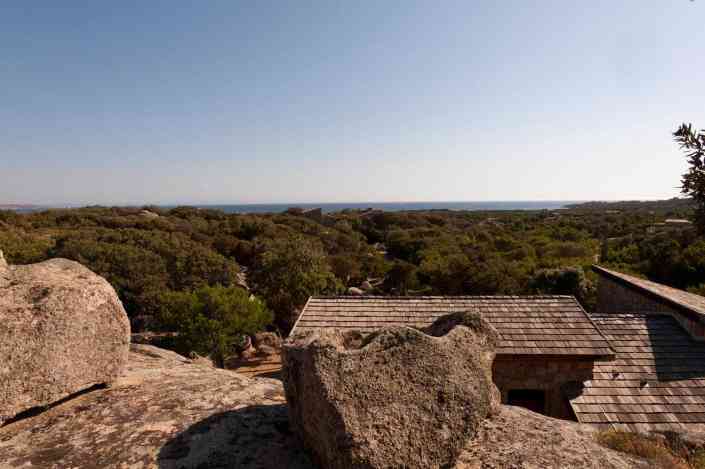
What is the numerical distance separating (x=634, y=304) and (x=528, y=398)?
20.1 feet

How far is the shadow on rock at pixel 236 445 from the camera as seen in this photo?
2.66 metres

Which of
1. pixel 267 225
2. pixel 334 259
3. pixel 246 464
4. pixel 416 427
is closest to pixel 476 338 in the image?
pixel 416 427

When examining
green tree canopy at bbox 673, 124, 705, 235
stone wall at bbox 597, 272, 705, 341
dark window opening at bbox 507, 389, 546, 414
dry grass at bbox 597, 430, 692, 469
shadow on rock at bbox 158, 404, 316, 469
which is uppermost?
green tree canopy at bbox 673, 124, 705, 235

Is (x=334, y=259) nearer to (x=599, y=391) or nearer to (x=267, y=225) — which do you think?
(x=267, y=225)

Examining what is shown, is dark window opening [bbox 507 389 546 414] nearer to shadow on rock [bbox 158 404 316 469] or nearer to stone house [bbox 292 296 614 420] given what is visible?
stone house [bbox 292 296 614 420]

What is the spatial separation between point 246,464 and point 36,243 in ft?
85.8

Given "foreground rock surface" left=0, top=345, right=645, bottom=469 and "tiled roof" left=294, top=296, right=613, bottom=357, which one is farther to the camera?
"tiled roof" left=294, top=296, right=613, bottom=357

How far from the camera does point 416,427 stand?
2.53m

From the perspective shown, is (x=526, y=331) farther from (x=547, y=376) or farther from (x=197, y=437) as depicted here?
(x=197, y=437)

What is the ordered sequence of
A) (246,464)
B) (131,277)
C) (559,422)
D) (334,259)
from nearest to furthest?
(246,464), (559,422), (131,277), (334,259)

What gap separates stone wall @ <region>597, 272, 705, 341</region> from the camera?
9094 mm

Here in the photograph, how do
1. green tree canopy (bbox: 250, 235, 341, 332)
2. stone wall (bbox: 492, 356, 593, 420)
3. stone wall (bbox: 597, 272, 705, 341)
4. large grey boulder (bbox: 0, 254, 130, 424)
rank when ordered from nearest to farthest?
large grey boulder (bbox: 0, 254, 130, 424)
stone wall (bbox: 492, 356, 593, 420)
stone wall (bbox: 597, 272, 705, 341)
green tree canopy (bbox: 250, 235, 341, 332)

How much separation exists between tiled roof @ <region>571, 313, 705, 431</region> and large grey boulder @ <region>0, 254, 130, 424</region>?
8181 millimetres

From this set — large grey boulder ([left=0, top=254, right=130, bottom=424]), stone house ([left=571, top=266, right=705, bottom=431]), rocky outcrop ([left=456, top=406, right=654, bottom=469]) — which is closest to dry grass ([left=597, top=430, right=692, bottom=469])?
rocky outcrop ([left=456, top=406, right=654, bottom=469])
